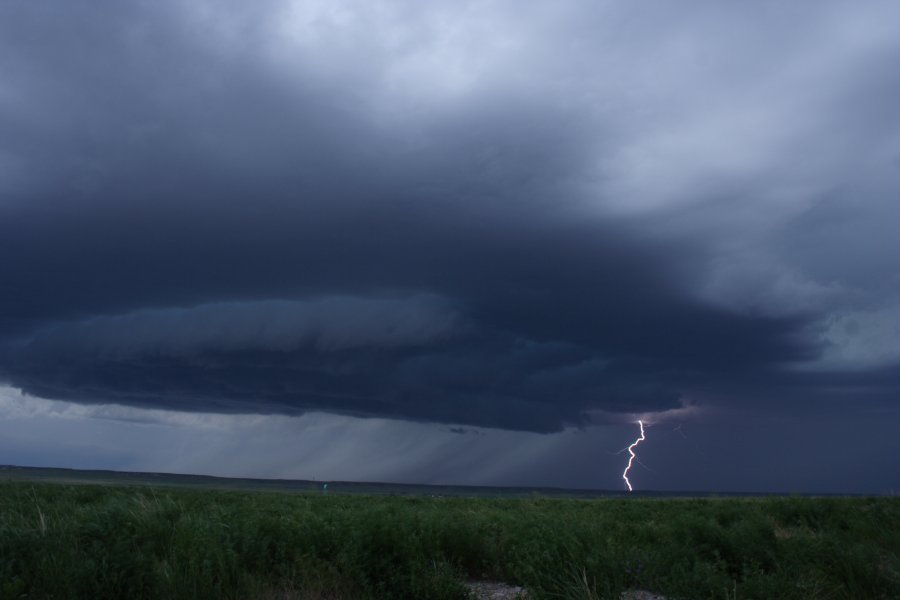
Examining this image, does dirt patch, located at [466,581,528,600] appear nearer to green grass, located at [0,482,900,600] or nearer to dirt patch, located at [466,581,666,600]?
dirt patch, located at [466,581,666,600]

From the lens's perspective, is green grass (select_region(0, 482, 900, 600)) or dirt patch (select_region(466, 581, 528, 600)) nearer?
green grass (select_region(0, 482, 900, 600))

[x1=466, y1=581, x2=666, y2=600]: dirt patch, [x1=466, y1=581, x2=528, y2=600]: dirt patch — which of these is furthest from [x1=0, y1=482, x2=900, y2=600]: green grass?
[x1=466, y1=581, x2=528, y2=600]: dirt patch

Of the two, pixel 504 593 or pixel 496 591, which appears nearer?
pixel 504 593

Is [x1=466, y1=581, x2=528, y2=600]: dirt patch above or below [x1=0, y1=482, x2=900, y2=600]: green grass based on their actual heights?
below

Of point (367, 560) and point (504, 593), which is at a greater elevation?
point (367, 560)

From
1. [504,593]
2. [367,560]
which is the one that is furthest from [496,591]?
[367,560]

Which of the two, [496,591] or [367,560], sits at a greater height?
[367,560]

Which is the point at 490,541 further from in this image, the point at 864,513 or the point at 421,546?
the point at 864,513

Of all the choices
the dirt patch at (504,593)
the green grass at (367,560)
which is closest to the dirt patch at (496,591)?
the dirt patch at (504,593)

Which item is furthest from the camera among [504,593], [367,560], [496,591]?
[496,591]

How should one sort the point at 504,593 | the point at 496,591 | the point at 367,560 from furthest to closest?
the point at 496,591 → the point at 504,593 → the point at 367,560

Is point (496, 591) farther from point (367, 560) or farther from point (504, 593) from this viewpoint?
point (367, 560)

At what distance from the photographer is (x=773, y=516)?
2959 centimetres

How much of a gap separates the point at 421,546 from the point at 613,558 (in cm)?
366
